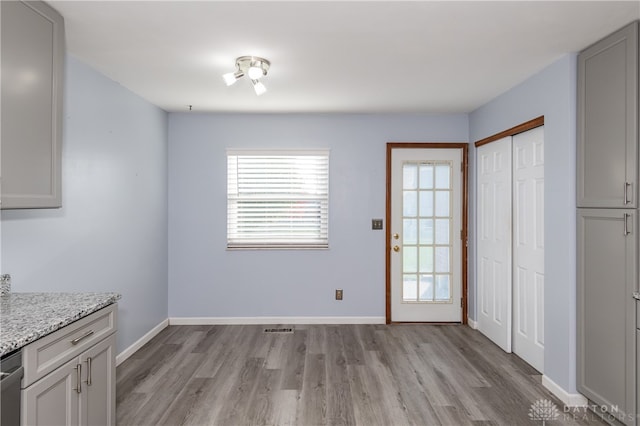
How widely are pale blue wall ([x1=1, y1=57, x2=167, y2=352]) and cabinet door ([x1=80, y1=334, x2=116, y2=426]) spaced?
0.75 metres

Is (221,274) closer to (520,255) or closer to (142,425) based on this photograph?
(142,425)

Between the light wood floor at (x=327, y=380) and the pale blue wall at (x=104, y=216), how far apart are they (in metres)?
0.65

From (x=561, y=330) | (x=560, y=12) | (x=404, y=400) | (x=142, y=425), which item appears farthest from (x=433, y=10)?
(x=142, y=425)

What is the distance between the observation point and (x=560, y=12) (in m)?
2.13

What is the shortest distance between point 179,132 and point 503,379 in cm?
411

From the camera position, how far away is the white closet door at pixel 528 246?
3.20m

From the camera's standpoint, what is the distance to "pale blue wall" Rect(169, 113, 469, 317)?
4555 mm

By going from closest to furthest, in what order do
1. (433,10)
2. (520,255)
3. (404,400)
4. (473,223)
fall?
(433,10) → (404,400) → (520,255) → (473,223)

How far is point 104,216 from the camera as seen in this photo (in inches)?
125

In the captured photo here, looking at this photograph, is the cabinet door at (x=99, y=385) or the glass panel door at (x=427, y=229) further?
the glass panel door at (x=427, y=229)

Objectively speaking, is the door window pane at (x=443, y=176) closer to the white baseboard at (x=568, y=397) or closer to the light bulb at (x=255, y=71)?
the white baseboard at (x=568, y=397)

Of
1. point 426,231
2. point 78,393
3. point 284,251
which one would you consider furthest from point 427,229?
point 78,393

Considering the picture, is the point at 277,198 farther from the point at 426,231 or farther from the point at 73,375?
the point at 73,375

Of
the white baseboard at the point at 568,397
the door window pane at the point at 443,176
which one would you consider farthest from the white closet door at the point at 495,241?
the white baseboard at the point at 568,397
